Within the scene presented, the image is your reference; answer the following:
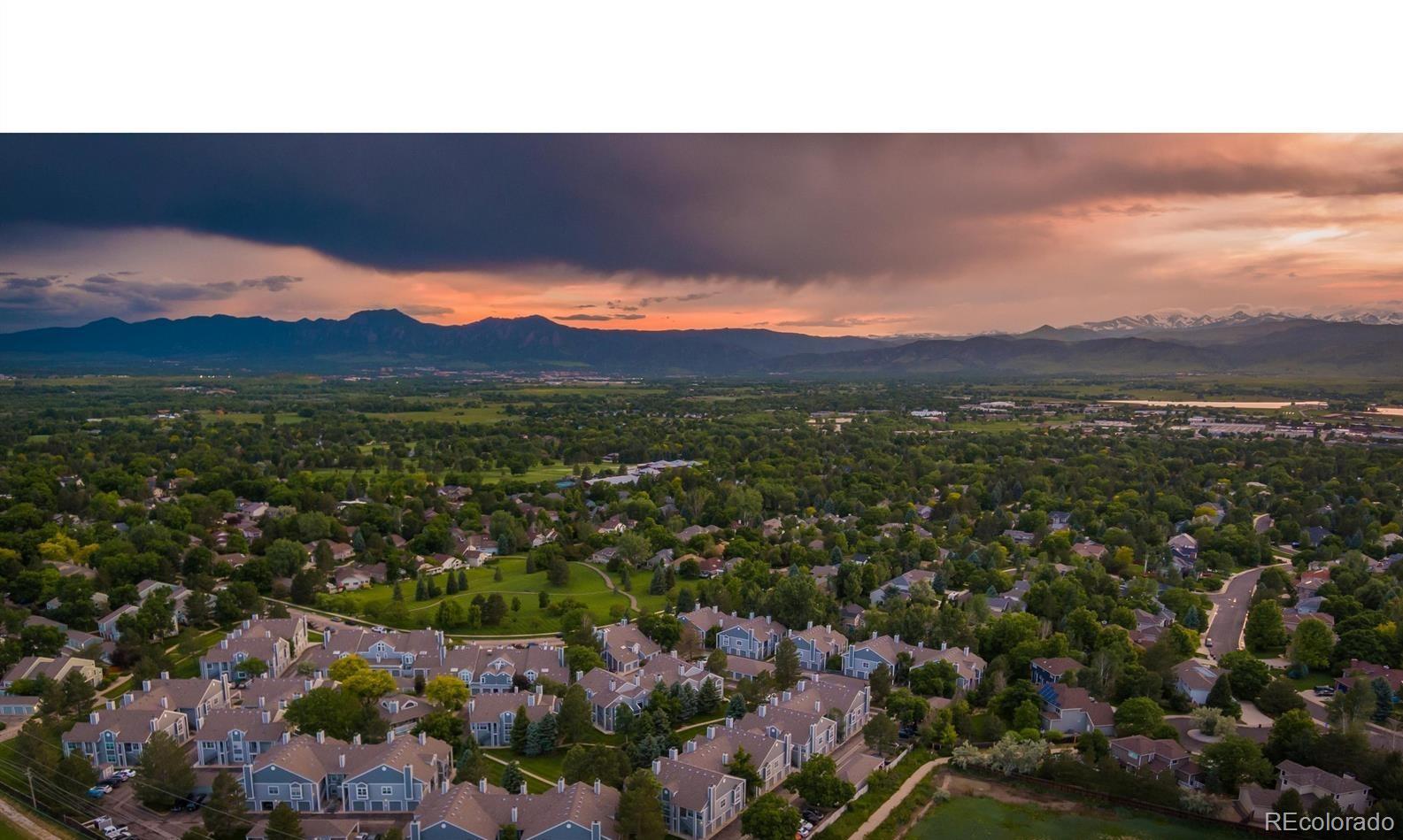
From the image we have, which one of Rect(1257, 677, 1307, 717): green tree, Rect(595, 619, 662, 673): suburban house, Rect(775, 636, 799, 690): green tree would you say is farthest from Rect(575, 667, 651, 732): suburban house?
Rect(1257, 677, 1307, 717): green tree

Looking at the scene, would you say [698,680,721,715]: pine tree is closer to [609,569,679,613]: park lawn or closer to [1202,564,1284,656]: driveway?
[609,569,679,613]: park lawn

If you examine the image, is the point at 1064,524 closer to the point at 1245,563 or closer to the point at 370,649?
the point at 1245,563

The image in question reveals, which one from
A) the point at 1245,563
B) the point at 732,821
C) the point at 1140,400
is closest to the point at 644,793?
the point at 732,821

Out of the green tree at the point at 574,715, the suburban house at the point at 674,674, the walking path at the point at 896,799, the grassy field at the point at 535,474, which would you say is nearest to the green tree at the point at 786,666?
the suburban house at the point at 674,674

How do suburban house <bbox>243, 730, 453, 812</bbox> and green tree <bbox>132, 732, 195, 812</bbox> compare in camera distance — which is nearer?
green tree <bbox>132, 732, 195, 812</bbox>

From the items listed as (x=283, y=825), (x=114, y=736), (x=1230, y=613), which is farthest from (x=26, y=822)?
(x=1230, y=613)

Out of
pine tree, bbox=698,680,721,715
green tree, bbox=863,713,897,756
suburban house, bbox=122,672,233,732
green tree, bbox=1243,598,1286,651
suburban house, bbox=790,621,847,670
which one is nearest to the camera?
green tree, bbox=863,713,897,756

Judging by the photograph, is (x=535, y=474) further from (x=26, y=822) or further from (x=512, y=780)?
(x=26, y=822)
